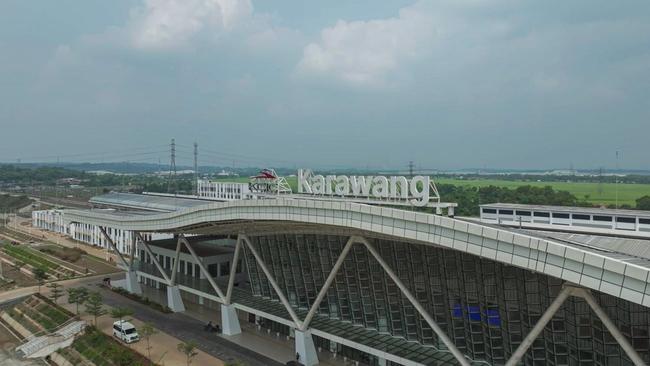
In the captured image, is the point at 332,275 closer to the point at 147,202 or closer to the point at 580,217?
the point at 580,217

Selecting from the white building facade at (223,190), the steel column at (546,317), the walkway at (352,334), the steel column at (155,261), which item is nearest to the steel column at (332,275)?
the walkway at (352,334)

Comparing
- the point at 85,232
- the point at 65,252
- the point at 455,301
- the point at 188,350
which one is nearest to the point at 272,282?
the point at 188,350

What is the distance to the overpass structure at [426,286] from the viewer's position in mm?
23141

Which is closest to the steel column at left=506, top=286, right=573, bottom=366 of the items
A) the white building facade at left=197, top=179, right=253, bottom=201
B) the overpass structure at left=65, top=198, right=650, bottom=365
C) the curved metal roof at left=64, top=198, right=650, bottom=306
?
the overpass structure at left=65, top=198, right=650, bottom=365

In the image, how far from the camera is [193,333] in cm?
4922

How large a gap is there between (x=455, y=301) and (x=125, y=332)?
32799mm

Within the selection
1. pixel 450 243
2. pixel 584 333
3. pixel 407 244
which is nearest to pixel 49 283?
pixel 407 244

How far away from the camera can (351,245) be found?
35.8 metres

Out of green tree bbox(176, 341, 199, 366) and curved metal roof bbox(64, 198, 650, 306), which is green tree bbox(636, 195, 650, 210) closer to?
curved metal roof bbox(64, 198, 650, 306)

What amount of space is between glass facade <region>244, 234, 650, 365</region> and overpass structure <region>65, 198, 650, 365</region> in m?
0.08

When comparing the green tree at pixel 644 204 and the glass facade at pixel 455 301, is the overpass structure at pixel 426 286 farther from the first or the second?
the green tree at pixel 644 204

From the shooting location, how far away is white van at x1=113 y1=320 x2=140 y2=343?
46.7 metres

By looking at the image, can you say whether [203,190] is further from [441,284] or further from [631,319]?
[631,319]

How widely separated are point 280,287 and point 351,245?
1396 cm
